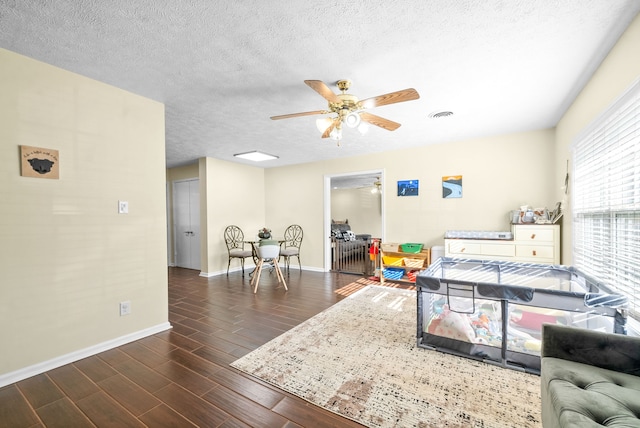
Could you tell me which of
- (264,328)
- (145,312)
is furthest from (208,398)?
(145,312)

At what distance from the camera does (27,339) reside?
206cm

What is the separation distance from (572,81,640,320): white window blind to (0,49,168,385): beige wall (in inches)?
157

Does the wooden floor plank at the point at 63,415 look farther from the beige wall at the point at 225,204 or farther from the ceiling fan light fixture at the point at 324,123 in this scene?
the beige wall at the point at 225,204

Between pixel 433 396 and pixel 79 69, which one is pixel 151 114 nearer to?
pixel 79 69

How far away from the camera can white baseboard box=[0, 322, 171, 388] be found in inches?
78.2

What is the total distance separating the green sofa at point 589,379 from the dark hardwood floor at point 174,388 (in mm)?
1016

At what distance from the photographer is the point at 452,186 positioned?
4.60 meters

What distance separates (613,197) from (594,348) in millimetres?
1522

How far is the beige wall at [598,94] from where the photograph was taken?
1764 millimetres

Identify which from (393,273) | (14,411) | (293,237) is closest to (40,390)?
(14,411)

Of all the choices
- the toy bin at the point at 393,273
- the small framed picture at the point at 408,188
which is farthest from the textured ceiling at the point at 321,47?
the toy bin at the point at 393,273

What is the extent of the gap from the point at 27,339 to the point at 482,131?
549cm

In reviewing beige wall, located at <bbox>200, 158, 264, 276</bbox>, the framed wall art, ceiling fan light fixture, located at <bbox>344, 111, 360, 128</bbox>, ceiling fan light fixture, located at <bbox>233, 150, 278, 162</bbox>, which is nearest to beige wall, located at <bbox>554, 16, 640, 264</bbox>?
ceiling fan light fixture, located at <bbox>344, 111, 360, 128</bbox>

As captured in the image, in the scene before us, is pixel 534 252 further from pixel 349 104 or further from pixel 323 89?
pixel 323 89
